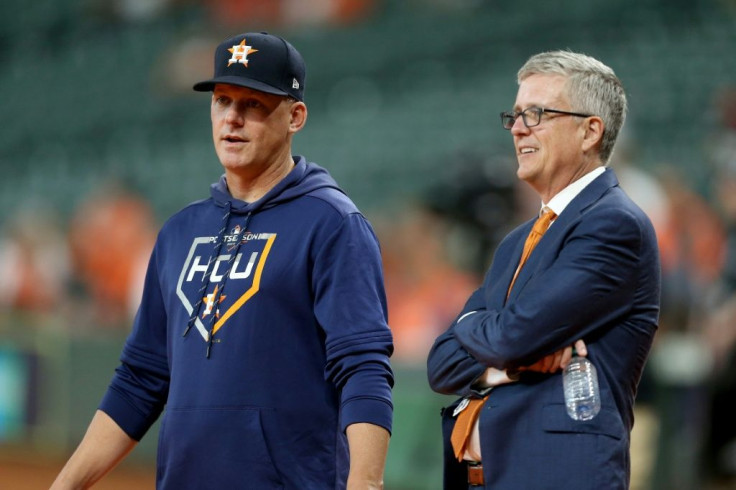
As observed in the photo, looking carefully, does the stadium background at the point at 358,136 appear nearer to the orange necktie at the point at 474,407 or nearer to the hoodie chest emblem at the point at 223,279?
the orange necktie at the point at 474,407

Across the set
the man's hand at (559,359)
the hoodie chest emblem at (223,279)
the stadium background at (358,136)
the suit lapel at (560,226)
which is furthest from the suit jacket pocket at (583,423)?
the stadium background at (358,136)

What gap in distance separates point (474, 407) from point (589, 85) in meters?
0.95

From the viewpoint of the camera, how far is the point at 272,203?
359 cm

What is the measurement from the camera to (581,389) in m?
3.13

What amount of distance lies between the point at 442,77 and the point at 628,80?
3.36 m

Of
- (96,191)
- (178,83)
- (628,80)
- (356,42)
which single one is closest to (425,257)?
(628,80)

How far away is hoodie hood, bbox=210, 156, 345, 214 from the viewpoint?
358 cm

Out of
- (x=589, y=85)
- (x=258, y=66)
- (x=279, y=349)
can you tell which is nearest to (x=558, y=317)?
(x=589, y=85)

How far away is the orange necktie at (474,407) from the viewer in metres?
3.35

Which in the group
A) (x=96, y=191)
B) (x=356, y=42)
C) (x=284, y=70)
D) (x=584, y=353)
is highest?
(x=356, y=42)

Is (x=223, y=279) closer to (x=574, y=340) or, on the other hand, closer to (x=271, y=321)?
(x=271, y=321)

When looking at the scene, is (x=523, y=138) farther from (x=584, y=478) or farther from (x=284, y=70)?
(x=584, y=478)

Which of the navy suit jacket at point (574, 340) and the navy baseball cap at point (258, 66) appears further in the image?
the navy baseball cap at point (258, 66)

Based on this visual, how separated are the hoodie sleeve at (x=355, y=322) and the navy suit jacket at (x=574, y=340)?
0.27 metres
